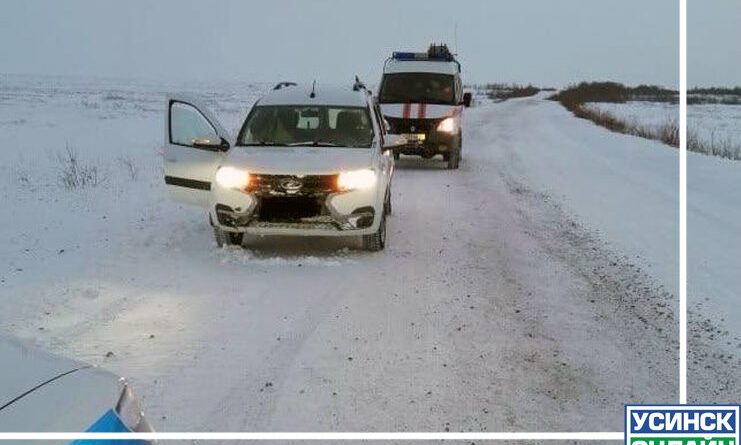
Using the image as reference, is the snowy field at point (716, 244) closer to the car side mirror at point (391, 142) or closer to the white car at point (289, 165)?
the white car at point (289, 165)

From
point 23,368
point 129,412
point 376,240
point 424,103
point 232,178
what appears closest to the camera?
point 23,368

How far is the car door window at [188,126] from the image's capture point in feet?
28.0

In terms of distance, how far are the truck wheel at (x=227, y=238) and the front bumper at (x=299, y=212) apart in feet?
1.09

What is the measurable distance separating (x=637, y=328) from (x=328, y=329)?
7.24 ft

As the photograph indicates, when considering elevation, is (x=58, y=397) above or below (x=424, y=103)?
below

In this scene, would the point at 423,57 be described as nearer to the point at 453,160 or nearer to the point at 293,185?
the point at 453,160

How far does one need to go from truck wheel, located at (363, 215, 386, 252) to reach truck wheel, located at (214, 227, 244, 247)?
129 centimetres

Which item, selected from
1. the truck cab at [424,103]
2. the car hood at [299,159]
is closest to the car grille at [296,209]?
the car hood at [299,159]

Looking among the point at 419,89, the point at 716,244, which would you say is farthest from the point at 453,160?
the point at 716,244

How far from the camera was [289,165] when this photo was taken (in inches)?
303

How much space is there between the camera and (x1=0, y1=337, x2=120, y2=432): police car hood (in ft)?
7.25

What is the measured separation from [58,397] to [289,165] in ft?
17.9

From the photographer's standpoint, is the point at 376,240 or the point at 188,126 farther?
the point at 188,126

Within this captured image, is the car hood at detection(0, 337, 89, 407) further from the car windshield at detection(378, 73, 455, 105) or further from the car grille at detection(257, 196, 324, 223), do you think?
the car windshield at detection(378, 73, 455, 105)
